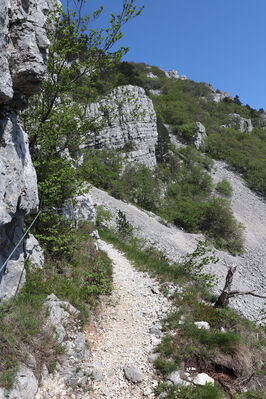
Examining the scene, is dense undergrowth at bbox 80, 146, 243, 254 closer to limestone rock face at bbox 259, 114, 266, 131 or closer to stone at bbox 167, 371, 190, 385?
stone at bbox 167, 371, 190, 385

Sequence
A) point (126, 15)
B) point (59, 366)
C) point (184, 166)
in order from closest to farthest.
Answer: point (59, 366)
point (126, 15)
point (184, 166)

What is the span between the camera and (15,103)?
4.48m

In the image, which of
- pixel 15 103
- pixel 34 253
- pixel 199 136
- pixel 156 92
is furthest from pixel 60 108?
pixel 156 92

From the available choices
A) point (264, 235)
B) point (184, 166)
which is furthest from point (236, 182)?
point (264, 235)

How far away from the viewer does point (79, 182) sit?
704 centimetres

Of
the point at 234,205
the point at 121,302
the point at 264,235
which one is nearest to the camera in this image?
the point at 121,302

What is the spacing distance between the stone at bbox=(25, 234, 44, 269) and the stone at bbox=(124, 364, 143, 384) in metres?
3.14

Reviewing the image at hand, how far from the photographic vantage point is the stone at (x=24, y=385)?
3303 mm

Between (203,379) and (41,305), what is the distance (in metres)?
3.57

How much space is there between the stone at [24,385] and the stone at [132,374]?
174 cm

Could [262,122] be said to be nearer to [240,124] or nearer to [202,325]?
[240,124]

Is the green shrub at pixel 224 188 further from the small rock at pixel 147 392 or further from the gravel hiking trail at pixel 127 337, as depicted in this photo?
the small rock at pixel 147 392

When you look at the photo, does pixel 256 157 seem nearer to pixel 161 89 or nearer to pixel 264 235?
pixel 264 235

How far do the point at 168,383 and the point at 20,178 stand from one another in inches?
195
